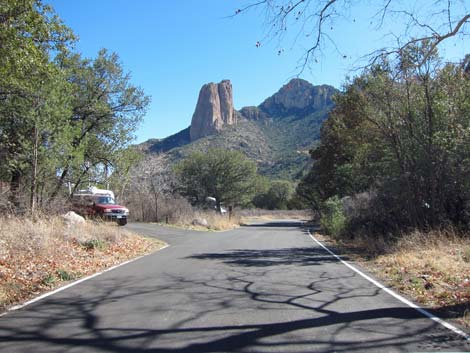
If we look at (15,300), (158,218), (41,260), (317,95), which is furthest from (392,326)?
(317,95)

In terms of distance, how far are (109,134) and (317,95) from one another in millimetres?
78026

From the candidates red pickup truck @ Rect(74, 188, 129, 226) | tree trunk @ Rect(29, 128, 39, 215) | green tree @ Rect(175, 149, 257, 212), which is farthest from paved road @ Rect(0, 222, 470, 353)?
green tree @ Rect(175, 149, 257, 212)

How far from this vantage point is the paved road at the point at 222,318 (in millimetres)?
5191

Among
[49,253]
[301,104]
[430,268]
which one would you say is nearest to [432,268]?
[430,268]

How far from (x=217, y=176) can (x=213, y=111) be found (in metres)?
76.8

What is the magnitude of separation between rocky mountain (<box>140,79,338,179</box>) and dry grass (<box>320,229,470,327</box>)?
70.9m

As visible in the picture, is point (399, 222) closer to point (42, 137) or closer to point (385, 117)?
point (385, 117)

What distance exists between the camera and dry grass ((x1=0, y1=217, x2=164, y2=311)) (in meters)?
8.89

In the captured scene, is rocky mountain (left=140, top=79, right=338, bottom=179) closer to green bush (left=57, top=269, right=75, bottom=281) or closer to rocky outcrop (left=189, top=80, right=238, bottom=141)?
rocky outcrop (left=189, top=80, right=238, bottom=141)

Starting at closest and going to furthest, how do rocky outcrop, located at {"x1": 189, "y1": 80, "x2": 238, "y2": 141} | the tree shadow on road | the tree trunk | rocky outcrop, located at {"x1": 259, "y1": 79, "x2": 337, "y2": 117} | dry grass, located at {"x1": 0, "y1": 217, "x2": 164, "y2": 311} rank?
the tree shadow on road
dry grass, located at {"x1": 0, "y1": 217, "x2": 164, "y2": 311}
the tree trunk
rocky outcrop, located at {"x1": 259, "y1": 79, "x2": 337, "y2": 117}
rocky outcrop, located at {"x1": 189, "y1": 80, "x2": 238, "y2": 141}

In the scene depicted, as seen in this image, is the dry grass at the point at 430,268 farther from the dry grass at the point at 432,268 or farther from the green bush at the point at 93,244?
the green bush at the point at 93,244

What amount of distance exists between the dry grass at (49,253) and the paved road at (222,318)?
0.85 m

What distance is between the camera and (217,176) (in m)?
58.7

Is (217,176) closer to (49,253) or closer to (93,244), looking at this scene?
(93,244)
